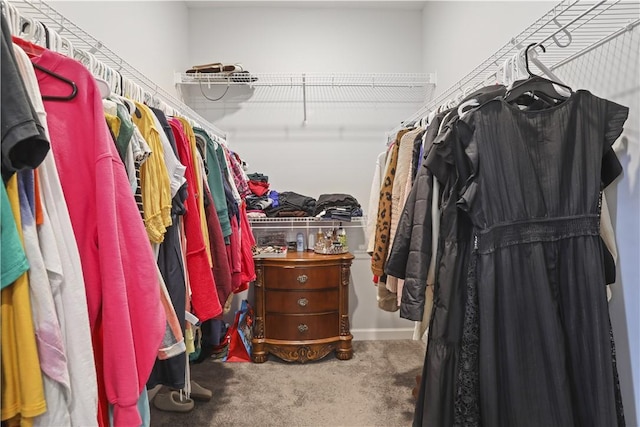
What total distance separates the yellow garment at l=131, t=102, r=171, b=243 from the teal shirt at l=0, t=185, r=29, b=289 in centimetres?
41

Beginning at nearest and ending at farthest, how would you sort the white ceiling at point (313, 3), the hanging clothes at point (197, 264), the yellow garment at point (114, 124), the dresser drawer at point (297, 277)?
the yellow garment at point (114, 124), the hanging clothes at point (197, 264), the dresser drawer at point (297, 277), the white ceiling at point (313, 3)

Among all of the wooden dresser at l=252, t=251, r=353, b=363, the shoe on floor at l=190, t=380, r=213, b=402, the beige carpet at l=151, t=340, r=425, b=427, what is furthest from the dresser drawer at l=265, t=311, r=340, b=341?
the shoe on floor at l=190, t=380, r=213, b=402

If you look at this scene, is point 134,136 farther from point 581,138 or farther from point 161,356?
point 581,138

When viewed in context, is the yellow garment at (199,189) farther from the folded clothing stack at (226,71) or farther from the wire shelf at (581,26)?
the folded clothing stack at (226,71)

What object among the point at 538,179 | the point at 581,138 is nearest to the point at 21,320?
the point at 538,179

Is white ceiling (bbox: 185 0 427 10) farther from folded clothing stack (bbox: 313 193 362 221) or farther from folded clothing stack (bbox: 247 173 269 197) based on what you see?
folded clothing stack (bbox: 313 193 362 221)

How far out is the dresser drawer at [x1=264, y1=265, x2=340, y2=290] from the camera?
228 centimetres

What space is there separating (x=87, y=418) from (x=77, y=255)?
305mm

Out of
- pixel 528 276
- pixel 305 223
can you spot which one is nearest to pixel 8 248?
pixel 528 276

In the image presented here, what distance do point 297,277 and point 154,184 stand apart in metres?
1.42

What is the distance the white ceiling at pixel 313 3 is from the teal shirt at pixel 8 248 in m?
2.68

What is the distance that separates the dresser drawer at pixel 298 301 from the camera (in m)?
2.29

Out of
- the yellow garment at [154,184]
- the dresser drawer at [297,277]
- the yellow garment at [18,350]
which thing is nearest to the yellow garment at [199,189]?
the yellow garment at [154,184]

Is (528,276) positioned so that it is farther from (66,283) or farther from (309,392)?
(309,392)
